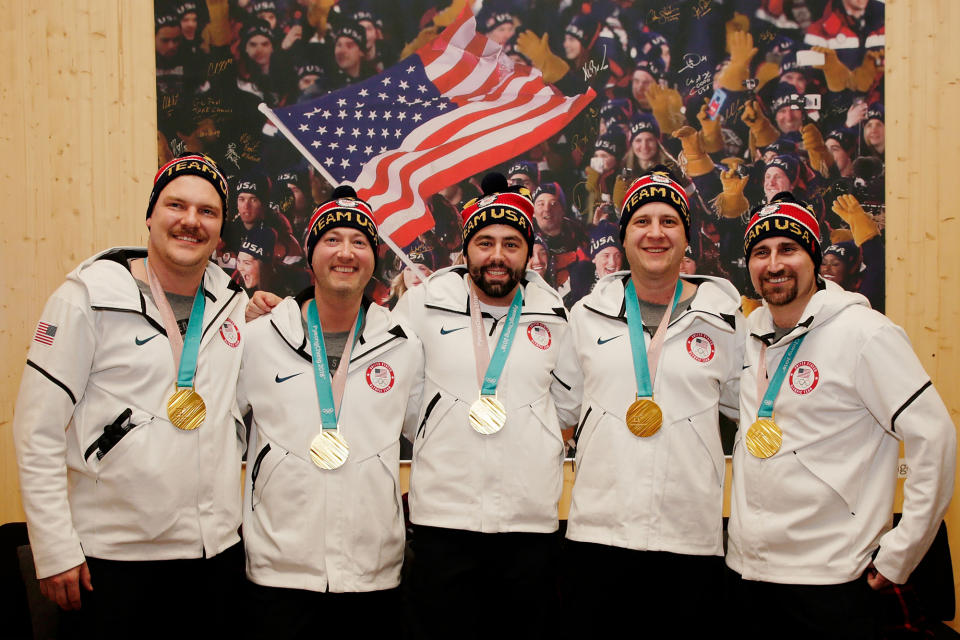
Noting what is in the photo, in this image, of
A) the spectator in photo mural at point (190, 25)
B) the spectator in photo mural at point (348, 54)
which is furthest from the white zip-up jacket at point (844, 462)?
the spectator in photo mural at point (190, 25)

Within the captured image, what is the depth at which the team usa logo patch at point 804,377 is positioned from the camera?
237 cm

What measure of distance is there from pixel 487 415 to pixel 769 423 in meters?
1.07

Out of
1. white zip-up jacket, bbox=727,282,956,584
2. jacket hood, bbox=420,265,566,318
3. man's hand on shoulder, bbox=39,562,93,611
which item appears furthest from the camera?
jacket hood, bbox=420,265,566,318

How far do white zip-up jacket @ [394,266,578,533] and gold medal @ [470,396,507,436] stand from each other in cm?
4

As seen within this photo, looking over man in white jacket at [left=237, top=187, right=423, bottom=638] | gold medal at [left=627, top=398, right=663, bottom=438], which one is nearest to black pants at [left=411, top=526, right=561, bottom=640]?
man in white jacket at [left=237, top=187, right=423, bottom=638]

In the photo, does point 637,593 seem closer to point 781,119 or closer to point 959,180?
point 781,119

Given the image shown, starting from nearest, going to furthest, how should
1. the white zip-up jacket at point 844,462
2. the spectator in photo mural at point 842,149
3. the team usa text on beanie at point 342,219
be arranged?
the white zip-up jacket at point 844,462 < the team usa text on beanie at point 342,219 < the spectator in photo mural at point 842,149

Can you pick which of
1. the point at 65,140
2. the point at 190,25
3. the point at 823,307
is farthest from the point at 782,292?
the point at 65,140

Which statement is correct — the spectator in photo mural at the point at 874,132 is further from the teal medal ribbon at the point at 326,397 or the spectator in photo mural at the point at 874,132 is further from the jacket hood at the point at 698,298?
the teal medal ribbon at the point at 326,397

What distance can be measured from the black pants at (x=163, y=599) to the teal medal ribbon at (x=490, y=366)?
104 cm

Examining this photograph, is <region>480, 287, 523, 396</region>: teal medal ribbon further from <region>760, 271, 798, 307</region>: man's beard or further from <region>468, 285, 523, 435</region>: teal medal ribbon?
<region>760, 271, 798, 307</region>: man's beard

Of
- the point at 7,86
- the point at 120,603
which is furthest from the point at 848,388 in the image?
the point at 7,86

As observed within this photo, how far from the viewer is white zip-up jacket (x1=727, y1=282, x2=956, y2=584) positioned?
217 centimetres

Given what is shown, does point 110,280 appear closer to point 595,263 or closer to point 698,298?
point 698,298
